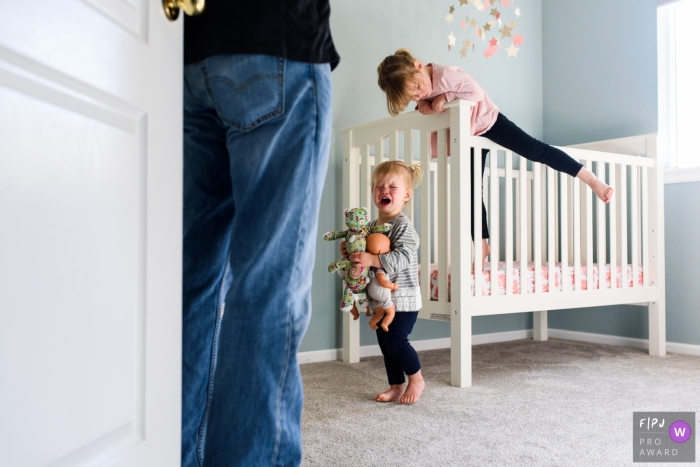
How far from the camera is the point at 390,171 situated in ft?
5.82

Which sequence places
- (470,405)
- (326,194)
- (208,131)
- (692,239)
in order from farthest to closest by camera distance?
(692,239)
(326,194)
(470,405)
(208,131)

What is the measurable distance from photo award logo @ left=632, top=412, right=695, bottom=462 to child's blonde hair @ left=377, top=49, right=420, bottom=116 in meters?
1.22

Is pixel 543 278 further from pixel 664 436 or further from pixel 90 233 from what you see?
pixel 90 233

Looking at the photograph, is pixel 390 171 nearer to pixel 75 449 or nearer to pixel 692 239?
pixel 75 449

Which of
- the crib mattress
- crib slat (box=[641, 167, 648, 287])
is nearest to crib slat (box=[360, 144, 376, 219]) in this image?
the crib mattress

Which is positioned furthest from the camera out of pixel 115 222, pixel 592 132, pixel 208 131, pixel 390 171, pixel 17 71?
pixel 592 132

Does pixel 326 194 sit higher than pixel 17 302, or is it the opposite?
pixel 326 194

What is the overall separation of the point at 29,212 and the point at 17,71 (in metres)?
0.11

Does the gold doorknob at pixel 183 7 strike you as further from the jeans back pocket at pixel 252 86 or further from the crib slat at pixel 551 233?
the crib slat at pixel 551 233

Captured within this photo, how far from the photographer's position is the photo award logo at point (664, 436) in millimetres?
1177

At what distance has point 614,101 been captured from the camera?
2.92 m

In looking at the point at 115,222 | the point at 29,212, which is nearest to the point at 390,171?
the point at 115,222

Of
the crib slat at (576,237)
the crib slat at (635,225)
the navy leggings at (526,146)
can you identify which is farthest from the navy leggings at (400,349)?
the crib slat at (635,225)

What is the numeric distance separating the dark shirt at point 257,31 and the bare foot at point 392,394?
46.7 inches
